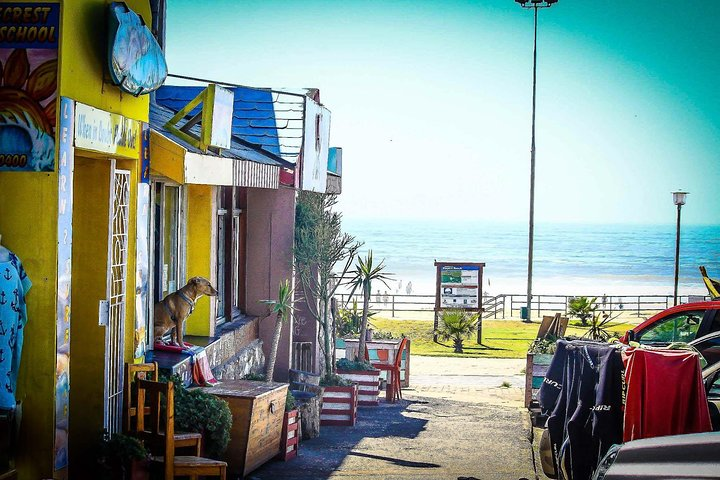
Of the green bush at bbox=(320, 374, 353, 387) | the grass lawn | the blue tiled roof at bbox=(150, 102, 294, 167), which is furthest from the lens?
the grass lawn

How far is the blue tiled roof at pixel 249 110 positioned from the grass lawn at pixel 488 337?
8.80m

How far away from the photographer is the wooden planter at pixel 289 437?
38.2 feet

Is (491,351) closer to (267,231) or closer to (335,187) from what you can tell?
(335,187)

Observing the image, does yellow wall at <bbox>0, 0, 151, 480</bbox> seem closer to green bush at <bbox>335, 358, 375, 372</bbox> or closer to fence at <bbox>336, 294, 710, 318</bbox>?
green bush at <bbox>335, 358, 375, 372</bbox>

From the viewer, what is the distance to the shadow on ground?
36.6 feet

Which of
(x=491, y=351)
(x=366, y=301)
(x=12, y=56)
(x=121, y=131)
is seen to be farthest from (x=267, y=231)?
(x=491, y=351)

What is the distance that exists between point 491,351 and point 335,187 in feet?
26.7

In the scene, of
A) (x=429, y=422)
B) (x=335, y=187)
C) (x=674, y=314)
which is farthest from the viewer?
(x=335, y=187)

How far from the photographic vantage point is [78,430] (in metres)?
9.20

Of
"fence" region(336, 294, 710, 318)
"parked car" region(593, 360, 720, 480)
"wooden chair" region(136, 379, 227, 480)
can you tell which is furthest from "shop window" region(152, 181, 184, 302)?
"parked car" region(593, 360, 720, 480)

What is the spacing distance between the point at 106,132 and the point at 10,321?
78.3 inches

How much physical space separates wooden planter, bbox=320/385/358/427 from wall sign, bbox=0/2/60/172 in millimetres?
7340

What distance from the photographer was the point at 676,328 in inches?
553

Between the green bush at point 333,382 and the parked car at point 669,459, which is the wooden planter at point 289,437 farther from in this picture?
the parked car at point 669,459
